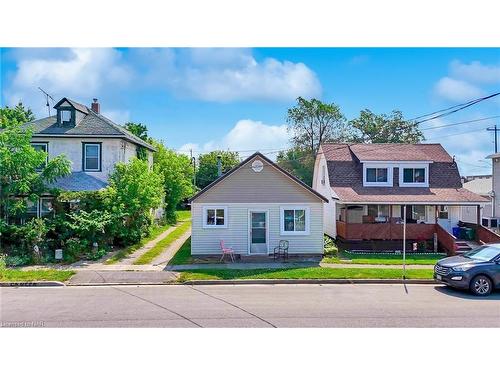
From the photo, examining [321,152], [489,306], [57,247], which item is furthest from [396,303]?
[321,152]

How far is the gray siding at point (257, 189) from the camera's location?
19.5m

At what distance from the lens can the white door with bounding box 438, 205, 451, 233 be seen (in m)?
→ 24.1

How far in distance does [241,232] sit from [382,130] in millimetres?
38051

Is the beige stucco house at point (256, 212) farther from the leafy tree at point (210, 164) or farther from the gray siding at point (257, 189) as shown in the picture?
the leafy tree at point (210, 164)

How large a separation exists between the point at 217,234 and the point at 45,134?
13139 mm

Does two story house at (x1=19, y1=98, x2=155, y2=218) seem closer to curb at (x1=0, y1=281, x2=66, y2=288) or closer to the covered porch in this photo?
curb at (x1=0, y1=281, x2=66, y2=288)

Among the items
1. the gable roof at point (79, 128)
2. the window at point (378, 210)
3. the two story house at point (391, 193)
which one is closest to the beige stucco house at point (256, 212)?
the two story house at point (391, 193)

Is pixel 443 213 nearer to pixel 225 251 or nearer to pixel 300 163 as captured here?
pixel 225 251

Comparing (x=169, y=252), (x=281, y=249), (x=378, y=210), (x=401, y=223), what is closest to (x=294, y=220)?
(x=281, y=249)

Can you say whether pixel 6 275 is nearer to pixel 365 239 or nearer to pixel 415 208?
pixel 365 239

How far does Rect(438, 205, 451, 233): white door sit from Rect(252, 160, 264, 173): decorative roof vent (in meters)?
12.0

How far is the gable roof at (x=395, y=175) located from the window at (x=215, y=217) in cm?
705

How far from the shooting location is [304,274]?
50.9 feet

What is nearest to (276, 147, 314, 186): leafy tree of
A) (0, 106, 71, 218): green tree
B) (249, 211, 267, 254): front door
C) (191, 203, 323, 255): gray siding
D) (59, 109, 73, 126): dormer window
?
(59, 109, 73, 126): dormer window
